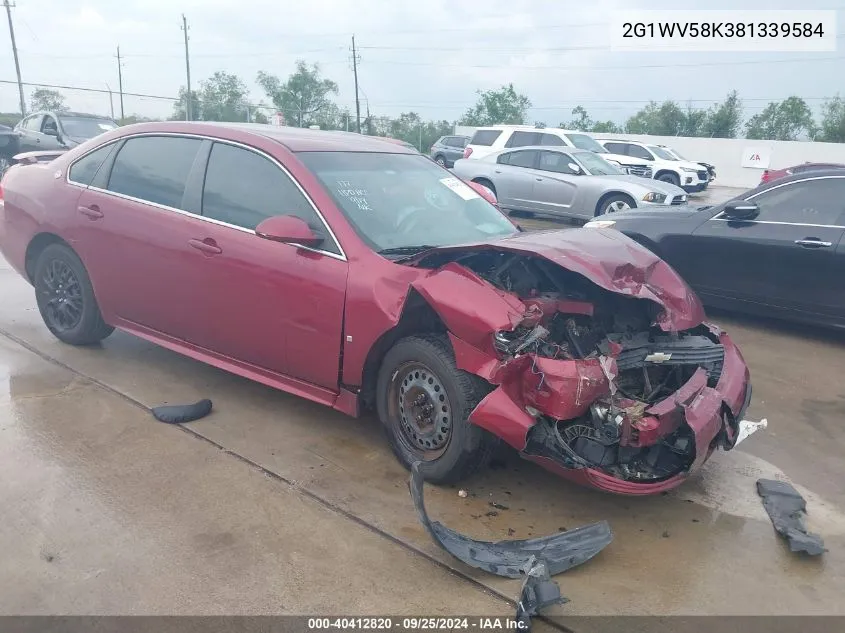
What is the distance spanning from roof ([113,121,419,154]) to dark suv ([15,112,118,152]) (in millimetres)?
11150

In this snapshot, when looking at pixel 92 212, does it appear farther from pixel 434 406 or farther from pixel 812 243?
pixel 812 243

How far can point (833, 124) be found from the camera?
142 ft

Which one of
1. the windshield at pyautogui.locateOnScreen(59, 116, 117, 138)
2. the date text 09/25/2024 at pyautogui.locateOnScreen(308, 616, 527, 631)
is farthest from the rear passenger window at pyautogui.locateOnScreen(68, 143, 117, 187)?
the windshield at pyautogui.locateOnScreen(59, 116, 117, 138)

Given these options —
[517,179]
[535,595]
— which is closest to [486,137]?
[517,179]

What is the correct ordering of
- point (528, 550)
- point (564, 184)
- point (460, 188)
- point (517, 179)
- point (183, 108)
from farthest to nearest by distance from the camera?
point (183, 108)
point (517, 179)
point (564, 184)
point (460, 188)
point (528, 550)

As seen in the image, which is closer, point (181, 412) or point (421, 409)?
point (421, 409)

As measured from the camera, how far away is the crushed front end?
10.1 ft

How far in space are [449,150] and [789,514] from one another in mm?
22059

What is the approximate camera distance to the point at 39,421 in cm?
406

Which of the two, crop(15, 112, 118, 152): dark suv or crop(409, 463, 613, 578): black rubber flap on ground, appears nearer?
crop(409, 463, 613, 578): black rubber flap on ground

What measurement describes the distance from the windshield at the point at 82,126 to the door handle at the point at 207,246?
40.6ft

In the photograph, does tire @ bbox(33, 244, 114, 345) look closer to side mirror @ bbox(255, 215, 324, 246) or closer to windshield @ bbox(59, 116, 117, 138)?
side mirror @ bbox(255, 215, 324, 246)

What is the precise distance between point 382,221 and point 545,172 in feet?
32.4

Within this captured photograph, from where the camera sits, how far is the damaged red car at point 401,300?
10.3ft
